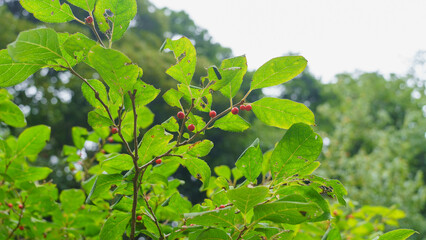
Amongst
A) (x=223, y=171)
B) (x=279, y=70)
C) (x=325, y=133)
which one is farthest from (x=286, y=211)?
(x=325, y=133)

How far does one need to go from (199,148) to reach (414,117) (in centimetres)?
1195

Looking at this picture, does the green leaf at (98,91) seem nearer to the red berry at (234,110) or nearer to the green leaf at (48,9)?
the green leaf at (48,9)

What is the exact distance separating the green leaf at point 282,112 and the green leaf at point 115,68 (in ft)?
0.89

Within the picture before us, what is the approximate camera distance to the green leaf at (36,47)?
546mm

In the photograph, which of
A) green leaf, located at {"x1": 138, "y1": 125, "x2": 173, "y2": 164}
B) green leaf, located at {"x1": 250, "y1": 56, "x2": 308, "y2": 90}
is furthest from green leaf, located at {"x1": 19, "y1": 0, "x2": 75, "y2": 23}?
green leaf, located at {"x1": 250, "y1": 56, "x2": 308, "y2": 90}

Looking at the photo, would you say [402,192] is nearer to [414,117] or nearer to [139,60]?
[414,117]

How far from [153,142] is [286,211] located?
304mm

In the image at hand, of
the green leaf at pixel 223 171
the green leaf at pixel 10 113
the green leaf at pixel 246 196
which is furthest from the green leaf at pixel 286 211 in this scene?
the green leaf at pixel 10 113

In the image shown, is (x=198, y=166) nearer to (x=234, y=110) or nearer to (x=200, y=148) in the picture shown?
(x=200, y=148)

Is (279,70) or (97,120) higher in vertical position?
(279,70)

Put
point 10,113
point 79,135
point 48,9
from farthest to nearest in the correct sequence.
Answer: point 79,135 → point 10,113 → point 48,9

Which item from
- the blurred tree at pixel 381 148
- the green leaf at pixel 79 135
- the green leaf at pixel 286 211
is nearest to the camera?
the green leaf at pixel 286 211

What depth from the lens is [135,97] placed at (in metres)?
0.66

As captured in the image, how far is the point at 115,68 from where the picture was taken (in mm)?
581
